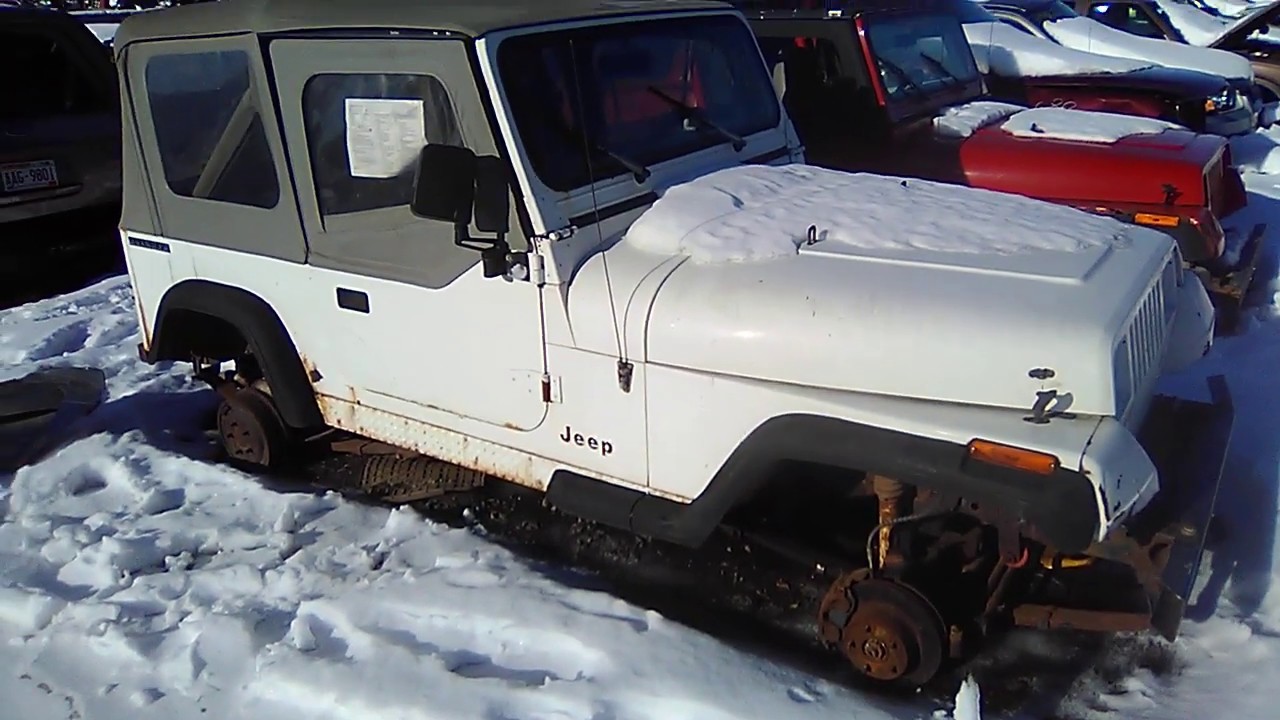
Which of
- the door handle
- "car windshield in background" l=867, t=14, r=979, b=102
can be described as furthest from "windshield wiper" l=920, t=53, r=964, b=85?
the door handle

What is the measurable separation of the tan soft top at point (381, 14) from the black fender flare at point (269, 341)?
96cm

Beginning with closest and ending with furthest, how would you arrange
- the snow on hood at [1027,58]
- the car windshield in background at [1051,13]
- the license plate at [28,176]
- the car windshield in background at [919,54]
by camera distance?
the car windshield in background at [919,54] < the license plate at [28,176] < the snow on hood at [1027,58] < the car windshield in background at [1051,13]

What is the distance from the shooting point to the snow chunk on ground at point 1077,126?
557 centimetres

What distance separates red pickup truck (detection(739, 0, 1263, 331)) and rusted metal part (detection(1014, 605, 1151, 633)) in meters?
2.67

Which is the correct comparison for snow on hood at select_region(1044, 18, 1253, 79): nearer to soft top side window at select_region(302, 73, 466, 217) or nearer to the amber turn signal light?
soft top side window at select_region(302, 73, 466, 217)

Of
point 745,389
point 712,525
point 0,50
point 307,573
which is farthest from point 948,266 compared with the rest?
point 0,50

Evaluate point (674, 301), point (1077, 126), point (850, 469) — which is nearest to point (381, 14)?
point (674, 301)

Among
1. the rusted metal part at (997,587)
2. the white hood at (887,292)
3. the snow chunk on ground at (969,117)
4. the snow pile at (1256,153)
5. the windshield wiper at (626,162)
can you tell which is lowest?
the snow pile at (1256,153)

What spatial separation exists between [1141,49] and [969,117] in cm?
750

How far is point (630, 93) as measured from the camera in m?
3.52

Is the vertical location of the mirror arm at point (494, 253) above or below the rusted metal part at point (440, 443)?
above

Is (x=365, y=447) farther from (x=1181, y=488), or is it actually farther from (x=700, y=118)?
(x=1181, y=488)

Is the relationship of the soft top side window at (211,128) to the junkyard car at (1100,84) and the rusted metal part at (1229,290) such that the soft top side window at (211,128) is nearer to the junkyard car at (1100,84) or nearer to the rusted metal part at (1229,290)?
the rusted metal part at (1229,290)

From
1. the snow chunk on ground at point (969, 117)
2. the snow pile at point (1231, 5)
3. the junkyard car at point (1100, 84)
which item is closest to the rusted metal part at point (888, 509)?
the snow chunk on ground at point (969, 117)
